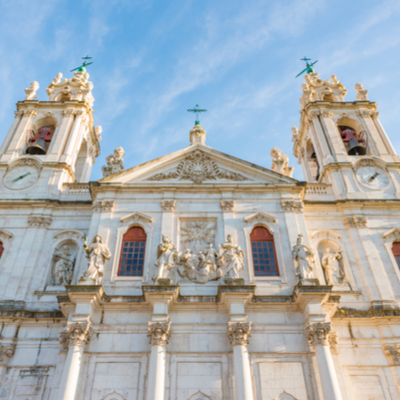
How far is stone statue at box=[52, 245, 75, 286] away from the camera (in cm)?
1819

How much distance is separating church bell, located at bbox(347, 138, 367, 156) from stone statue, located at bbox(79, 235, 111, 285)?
16.8m

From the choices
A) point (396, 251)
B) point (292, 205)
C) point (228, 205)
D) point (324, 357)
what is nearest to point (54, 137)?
point (228, 205)

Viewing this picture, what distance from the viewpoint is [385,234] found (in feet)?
64.7

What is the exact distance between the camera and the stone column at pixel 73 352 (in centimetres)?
1352

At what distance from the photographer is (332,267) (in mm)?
18594

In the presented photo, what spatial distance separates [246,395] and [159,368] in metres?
3.07

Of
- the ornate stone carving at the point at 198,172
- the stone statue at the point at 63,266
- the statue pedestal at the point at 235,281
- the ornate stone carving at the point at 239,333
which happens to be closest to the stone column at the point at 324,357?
the ornate stone carving at the point at 239,333

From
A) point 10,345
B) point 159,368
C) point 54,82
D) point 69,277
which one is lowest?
point 159,368

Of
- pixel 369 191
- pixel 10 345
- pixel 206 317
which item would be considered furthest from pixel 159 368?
pixel 369 191

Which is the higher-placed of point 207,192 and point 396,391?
point 207,192

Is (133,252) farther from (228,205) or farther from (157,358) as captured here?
(157,358)

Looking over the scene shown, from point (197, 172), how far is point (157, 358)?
1002 centimetres

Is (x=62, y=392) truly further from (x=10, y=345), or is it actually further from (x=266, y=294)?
(x=266, y=294)

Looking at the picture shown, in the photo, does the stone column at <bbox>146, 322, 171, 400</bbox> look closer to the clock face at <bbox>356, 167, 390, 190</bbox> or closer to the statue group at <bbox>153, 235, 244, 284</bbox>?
the statue group at <bbox>153, 235, 244, 284</bbox>
